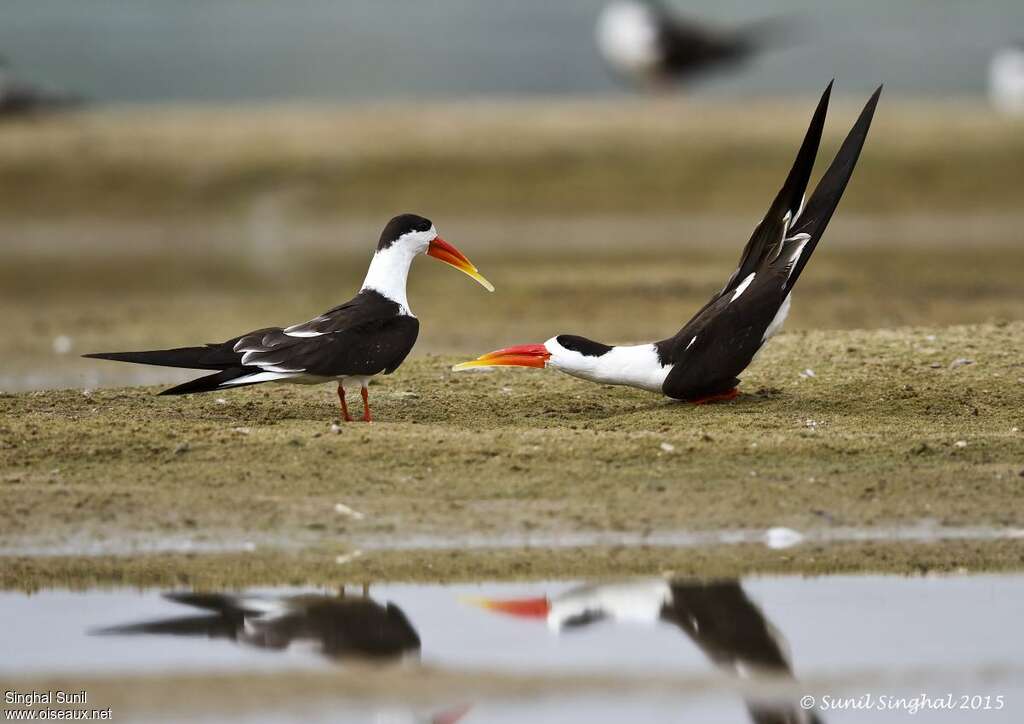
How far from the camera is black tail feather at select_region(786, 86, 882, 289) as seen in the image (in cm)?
820

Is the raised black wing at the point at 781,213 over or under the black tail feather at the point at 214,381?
over

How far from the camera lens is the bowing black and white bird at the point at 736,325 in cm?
795

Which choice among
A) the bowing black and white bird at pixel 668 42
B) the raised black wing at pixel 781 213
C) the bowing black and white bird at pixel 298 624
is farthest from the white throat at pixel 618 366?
the bowing black and white bird at pixel 668 42

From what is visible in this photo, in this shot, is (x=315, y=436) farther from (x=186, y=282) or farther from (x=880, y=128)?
(x=880, y=128)

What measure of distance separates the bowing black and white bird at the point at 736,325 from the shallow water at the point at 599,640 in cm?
245

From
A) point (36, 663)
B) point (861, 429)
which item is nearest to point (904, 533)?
point (861, 429)

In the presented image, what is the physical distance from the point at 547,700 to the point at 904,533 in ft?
6.86

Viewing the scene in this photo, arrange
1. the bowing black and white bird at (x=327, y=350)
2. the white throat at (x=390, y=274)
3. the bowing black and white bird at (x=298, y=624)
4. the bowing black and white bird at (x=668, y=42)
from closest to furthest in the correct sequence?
1. the bowing black and white bird at (x=298, y=624)
2. the bowing black and white bird at (x=327, y=350)
3. the white throat at (x=390, y=274)
4. the bowing black and white bird at (x=668, y=42)

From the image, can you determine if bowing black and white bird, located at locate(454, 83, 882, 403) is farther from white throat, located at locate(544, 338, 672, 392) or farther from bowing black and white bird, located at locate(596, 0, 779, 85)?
bowing black and white bird, located at locate(596, 0, 779, 85)

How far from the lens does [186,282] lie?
1675 centimetres

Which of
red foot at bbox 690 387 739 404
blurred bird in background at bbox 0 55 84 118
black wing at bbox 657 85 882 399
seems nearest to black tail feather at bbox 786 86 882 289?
black wing at bbox 657 85 882 399

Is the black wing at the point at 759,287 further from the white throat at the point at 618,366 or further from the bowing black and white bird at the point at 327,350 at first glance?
the bowing black and white bird at the point at 327,350

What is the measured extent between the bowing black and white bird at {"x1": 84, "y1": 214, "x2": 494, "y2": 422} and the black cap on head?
0.03 metres

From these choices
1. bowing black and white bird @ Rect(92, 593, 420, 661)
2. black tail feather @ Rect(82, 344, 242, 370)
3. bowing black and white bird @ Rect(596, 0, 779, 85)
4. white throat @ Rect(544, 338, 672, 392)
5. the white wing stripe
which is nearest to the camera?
bowing black and white bird @ Rect(92, 593, 420, 661)
